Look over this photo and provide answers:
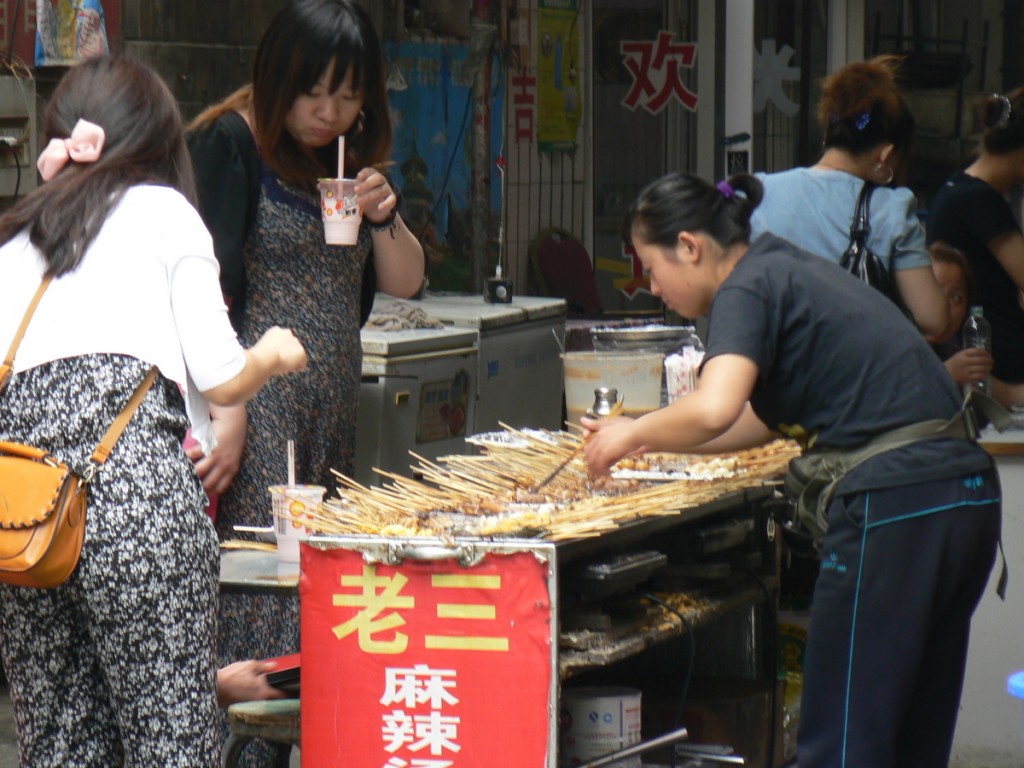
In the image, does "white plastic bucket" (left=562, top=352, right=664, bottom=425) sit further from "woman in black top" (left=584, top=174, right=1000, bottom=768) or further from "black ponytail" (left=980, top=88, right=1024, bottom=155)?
"black ponytail" (left=980, top=88, right=1024, bottom=155)

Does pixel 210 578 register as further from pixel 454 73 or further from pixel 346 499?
pixel 454 73

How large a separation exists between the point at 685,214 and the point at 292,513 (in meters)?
1.11

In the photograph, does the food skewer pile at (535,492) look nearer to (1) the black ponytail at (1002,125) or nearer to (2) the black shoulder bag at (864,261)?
(2) the black shoulder bag at (864,261)

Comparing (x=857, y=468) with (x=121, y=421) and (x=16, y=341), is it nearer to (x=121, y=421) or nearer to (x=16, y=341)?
(x=121, y=421)

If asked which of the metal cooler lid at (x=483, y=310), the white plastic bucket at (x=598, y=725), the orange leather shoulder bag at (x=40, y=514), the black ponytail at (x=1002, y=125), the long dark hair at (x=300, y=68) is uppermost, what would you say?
the long dark hair at (x=300, y=68)

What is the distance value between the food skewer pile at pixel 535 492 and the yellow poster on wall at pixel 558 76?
166 inches

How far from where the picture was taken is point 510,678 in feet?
10.7

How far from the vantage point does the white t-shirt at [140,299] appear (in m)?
3.01

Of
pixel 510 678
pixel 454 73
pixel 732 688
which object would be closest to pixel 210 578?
pixel 510 678

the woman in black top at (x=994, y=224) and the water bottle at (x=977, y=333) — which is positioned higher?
the woman in black top at (x=994, y=224)

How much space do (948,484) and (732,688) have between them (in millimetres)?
1227

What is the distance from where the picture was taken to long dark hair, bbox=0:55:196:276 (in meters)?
3.05

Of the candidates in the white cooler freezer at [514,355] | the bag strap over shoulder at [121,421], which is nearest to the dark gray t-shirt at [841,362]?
the bag strap over shoulder at [121,421]

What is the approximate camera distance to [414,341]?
5340 millimetres
